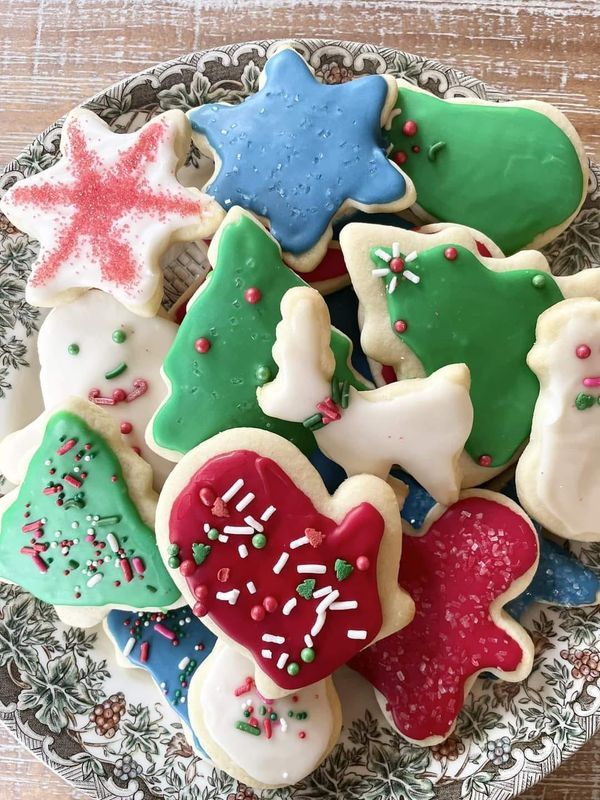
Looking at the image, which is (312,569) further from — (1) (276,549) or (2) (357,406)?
(2) (357,406)

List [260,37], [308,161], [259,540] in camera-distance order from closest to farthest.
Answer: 1. [259,540]
2. [308,161]
3. [260,37]

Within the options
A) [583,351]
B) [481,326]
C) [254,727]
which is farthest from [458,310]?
[254,727]

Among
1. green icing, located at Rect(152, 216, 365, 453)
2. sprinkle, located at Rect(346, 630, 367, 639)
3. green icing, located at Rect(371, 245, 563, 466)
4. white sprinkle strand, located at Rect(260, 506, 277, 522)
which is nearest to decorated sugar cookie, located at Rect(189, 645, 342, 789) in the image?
sprinkle, located at Rect(346, 630, 367, 639)

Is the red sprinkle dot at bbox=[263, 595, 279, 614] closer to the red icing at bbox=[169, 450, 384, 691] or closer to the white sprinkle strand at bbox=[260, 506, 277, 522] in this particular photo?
the red icing at bbox=[169, 450, 384, 691]

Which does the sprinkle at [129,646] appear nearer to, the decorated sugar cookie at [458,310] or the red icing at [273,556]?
the red icing at [273,556]

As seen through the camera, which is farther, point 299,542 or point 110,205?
point 110,205

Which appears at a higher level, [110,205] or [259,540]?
[110,205]

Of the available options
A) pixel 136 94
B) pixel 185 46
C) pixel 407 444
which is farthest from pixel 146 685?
pixel 185 46
